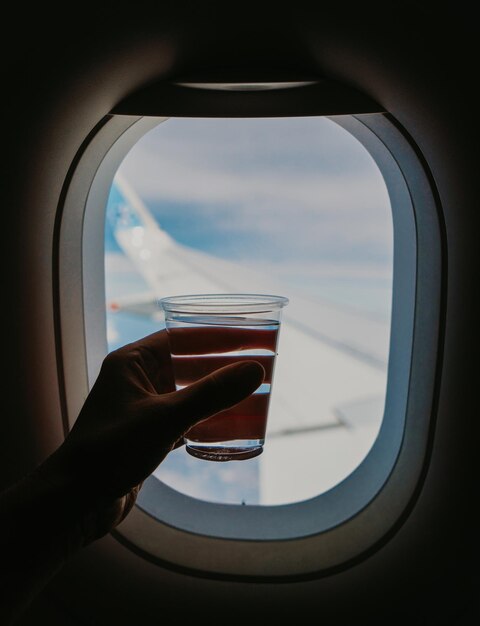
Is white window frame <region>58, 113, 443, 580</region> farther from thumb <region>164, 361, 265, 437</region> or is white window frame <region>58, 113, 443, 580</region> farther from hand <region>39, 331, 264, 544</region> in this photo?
thumb <region>164, 361, 265, 437</region>

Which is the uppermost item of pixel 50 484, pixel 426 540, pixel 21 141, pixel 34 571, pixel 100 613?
pixel 21 141

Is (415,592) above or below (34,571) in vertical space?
below

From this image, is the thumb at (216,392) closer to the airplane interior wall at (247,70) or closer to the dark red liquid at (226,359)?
the dark red liquid at (226,359)

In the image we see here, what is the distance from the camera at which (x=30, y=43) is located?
31.9 inches

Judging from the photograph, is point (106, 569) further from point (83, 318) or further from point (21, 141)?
point (21, 141)

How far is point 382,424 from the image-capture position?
3.63 ft

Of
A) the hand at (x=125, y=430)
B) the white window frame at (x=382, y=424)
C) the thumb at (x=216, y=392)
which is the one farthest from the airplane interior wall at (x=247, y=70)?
the thumb at (x=216, y=392)

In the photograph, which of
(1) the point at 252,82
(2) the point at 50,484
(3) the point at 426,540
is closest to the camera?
(2) the point at 50,484

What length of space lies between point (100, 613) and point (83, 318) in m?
0.54

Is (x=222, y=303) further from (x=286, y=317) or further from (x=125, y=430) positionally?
(x=286, y=317)

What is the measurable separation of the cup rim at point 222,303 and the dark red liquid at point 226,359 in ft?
0.07

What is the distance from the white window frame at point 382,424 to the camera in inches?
37.6

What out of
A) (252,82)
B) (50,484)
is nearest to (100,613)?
(50,484)

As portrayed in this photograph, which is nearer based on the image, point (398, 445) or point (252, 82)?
point (252, 82)
